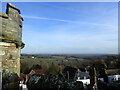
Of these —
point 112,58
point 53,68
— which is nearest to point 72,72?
point 53,68

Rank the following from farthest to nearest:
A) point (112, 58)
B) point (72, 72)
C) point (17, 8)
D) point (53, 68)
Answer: point (112, 58) → point (53, 68) → point (72, 72) → point (17, 8)

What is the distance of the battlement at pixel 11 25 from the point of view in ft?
11.2

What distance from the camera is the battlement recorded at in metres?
3.43

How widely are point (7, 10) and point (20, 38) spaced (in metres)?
0.70

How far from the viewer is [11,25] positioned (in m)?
3.58

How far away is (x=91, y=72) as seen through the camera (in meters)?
3.86

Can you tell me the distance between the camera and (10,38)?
11.6ft

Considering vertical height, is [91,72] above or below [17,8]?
below

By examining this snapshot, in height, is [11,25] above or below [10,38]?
above

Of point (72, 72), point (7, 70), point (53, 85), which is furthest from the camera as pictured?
point (72, 72)

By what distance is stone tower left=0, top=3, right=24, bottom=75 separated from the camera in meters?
3.40

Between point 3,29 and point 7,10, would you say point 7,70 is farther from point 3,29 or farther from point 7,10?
point 7,10

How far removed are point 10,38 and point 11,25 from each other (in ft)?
0.97

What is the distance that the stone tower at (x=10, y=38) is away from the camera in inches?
134
